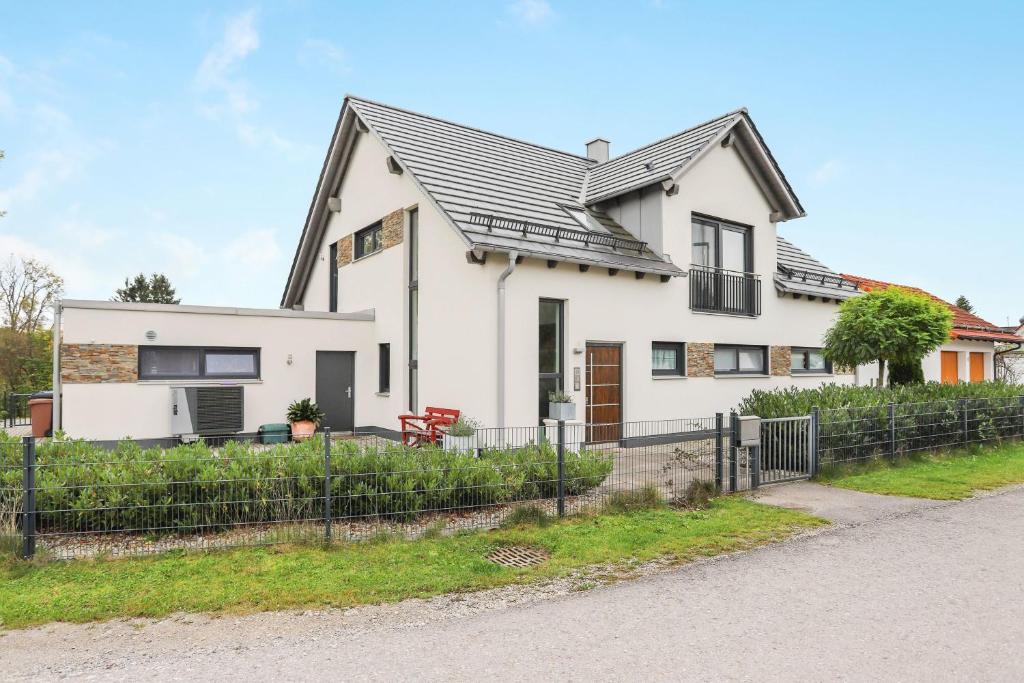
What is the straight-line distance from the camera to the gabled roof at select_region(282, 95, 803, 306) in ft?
40.3

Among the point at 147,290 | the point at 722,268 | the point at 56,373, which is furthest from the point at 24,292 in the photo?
the point at 722,268

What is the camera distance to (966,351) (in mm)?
23844

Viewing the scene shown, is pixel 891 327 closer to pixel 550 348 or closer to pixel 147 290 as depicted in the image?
pixel 550 348

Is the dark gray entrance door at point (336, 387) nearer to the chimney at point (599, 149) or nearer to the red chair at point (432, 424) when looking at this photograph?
the red chair at point (432, 424)

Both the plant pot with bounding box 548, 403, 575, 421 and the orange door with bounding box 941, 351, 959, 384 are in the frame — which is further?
the orange door with bounding box 941, 351, 959, 384

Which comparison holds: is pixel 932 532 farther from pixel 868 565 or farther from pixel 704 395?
pixel 704 395

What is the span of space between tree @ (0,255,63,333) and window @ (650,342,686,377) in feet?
110

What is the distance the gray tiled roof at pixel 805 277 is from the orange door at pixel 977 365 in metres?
9.75

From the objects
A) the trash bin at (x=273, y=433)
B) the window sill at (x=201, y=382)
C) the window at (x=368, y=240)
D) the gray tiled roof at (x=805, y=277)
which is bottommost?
the trash bin at (x=273, y=433)

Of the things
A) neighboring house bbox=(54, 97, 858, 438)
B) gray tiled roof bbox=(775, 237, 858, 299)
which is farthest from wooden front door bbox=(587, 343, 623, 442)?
gray tiled roof bbox=(775, 237, 858, 299)

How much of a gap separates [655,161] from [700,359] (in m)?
5.17

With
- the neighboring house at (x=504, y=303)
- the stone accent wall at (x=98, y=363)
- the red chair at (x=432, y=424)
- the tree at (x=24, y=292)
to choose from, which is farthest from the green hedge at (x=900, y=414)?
the tree at (x=24, y=292)

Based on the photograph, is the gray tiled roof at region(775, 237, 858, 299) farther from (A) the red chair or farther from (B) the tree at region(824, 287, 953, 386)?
(A) the red chair

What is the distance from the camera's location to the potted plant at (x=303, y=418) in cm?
1401
